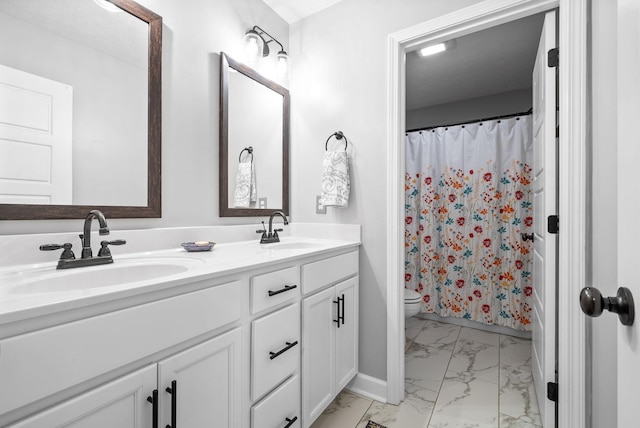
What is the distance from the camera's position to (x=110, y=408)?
716 millimetres

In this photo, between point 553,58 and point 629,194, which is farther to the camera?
point 553,58

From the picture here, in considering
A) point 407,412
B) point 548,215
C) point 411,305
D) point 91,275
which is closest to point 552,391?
point 407,412

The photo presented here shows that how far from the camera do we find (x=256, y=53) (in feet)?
6.02

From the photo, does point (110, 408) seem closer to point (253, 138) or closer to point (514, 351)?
point (253, 138)

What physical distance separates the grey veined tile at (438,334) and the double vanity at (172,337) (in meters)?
1.14

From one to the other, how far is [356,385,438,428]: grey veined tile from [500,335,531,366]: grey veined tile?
762 millimetres

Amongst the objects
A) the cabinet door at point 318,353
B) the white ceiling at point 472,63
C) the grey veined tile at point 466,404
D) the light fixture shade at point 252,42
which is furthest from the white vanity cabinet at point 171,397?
the white ceiling at point 472,63

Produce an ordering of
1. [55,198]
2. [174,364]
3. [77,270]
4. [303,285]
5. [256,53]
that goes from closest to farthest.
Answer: [174,364]
[77,270]
[55,198]
[303,285]
[256,53]

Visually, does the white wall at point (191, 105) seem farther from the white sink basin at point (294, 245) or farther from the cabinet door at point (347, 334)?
the cabinet door at point (347, 334)

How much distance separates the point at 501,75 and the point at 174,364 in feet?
11.0

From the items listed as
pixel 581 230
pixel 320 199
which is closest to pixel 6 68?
pixel 320 199

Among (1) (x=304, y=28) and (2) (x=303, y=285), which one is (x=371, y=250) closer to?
(2) (x=303, y=285)

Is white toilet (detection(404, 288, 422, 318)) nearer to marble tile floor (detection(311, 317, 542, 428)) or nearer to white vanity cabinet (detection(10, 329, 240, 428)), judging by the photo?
marble tile floor (detection(311, 317, 542, 428))

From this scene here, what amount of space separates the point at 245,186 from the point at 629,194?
5.36 ft
